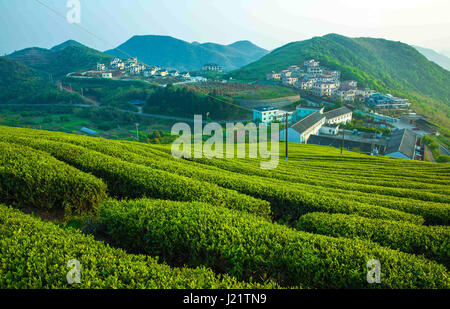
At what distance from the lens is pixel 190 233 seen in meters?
5.96

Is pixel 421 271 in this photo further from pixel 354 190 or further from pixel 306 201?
pixel 354 190

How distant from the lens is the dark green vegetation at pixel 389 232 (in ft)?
21.2

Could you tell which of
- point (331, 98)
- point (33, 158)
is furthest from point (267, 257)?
point (331, 98)

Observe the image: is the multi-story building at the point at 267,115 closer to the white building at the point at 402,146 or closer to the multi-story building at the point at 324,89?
the white building at the point at 402,146

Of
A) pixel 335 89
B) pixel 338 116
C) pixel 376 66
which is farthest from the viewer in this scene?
pixel 376 66

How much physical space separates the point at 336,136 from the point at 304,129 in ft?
26.6

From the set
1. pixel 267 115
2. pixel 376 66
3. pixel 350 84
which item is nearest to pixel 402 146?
pixel 267 115

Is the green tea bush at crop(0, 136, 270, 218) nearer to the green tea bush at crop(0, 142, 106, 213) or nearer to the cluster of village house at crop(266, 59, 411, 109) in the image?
the green tea bush at crop(0, 142, 106, 213)

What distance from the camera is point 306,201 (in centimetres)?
925

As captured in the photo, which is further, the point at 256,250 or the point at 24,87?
the point at 24,87

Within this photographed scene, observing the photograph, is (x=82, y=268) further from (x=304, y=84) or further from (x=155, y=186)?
(x=304, y=84)

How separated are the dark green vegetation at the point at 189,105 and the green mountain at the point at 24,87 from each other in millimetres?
24880

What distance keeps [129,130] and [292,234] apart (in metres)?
56.3

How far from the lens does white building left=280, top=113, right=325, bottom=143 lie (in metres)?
45.6
